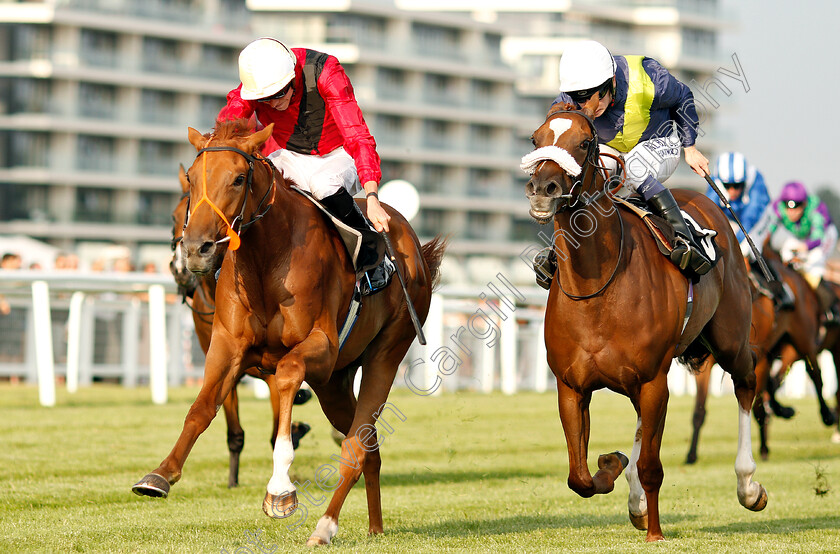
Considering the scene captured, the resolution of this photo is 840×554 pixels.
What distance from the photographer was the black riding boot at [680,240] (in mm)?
6047

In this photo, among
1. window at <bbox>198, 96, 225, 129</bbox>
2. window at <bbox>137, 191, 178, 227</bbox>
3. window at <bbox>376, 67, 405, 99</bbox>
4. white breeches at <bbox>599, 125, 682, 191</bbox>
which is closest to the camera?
white breeches at <bbox>599, 125, 682, 191</bbox>

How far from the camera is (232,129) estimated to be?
5.25 meters

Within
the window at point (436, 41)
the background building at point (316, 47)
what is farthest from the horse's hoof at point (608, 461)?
the window at point (436, 41)

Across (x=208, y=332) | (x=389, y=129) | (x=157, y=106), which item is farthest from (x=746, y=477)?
(x=389, y=129)

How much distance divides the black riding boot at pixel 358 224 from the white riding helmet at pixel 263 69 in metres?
0.62

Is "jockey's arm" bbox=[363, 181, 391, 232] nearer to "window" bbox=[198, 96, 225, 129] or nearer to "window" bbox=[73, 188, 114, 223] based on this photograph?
"window" bbox=[73, 188, 114, 223]

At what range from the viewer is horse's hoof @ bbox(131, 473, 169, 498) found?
15.0 ft

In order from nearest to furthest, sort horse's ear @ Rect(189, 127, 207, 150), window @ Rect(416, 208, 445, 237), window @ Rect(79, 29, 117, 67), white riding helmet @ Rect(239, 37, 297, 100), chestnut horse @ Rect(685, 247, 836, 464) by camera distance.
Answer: horse's ear @ Rect(189, 127, 207, 150) → white riding helmet @ Rect(239, 37, 297, 100) → chestnut horse @ Rect(685, 247, 836, 464) → window @ Rect(79, 29, 117, 67) → window @ Rect(416, 208, 445, 237)

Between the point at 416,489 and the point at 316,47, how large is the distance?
63321mm

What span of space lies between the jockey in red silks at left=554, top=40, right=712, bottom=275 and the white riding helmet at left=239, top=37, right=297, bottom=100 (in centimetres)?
137

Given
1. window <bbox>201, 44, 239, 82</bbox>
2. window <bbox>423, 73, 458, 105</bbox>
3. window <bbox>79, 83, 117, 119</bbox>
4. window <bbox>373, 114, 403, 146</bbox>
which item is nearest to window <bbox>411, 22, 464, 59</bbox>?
window <bbox>423, 73, 458, 105</bbox>

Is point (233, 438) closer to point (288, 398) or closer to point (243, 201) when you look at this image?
point (288, 398)

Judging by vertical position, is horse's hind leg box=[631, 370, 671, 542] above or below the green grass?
above

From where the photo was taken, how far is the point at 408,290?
662cm
